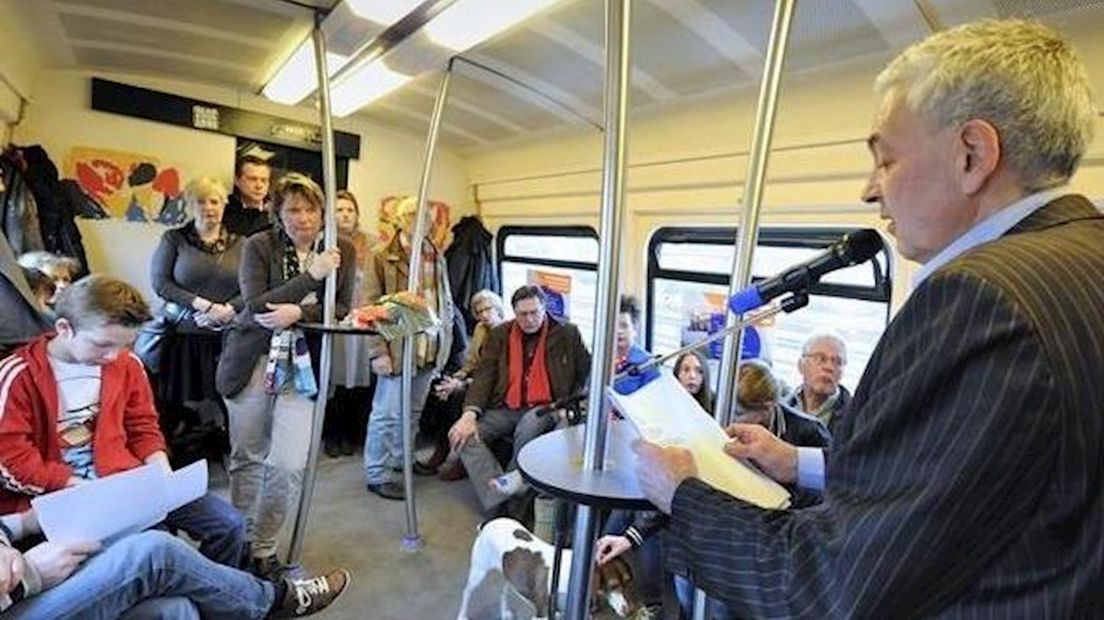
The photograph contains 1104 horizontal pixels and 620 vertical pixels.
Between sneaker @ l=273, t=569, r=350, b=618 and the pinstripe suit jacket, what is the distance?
208cm

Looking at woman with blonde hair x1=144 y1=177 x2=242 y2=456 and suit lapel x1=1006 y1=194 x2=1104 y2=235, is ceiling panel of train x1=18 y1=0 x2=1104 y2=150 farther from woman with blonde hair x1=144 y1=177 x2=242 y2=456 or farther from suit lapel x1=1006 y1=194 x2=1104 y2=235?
suit lapel x1=1006 y1=194 x2=1104 y2=235

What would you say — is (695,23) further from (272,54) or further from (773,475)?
(272,54)

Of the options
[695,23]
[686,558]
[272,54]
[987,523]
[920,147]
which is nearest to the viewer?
[987,523]

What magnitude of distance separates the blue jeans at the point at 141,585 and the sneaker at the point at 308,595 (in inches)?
15.2

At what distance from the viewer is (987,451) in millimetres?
544

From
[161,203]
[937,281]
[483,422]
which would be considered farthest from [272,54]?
[937,281]

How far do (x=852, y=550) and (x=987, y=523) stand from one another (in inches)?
4.3

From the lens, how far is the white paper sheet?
1.50 m

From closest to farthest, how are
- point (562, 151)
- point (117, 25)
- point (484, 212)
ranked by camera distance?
point (117, 25) → point (562, 151) → point (484, 212)

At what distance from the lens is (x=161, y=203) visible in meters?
4.24

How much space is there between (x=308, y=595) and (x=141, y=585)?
32.1 inches

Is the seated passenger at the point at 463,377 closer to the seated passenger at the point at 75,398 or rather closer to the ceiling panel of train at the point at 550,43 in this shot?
the ceiling panel of train at the point at 550,43

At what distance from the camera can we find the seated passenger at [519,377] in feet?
11.3

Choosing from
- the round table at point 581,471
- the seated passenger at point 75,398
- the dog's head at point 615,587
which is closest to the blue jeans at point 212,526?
the seated passenger at point 75,398
